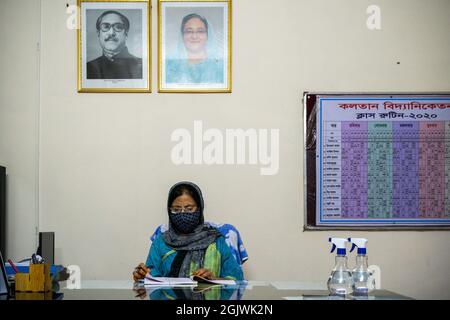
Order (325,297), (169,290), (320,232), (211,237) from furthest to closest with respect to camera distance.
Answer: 1. (320,232)
2. (211,237)
3. (169,290)
4. (325,297)

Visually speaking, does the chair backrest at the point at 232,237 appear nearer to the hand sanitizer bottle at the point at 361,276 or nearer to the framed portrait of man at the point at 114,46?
the framed portrait of man at the point at 114,46

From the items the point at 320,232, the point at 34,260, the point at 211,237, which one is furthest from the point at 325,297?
the point at 320,232

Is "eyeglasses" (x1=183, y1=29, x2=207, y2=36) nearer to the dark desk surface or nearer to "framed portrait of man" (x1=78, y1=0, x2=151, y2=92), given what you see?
"framed portrait of man" (x1=78, y1=0, x2=151, y2=92)

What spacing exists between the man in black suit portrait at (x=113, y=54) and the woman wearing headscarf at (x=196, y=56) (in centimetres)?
23

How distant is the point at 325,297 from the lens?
2.14 meters

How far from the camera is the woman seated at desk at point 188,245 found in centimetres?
334

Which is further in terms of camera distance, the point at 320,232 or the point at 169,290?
the point at 320,232

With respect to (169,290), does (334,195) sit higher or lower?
higher

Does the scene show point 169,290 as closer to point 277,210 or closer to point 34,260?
point 34,260

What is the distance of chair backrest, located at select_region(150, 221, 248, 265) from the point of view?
3.46m

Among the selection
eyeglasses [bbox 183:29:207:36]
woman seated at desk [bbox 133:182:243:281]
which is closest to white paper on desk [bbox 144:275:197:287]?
woman seated at desk [bbox 133:182:243:281]

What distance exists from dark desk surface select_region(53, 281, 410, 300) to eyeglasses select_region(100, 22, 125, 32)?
181cm
